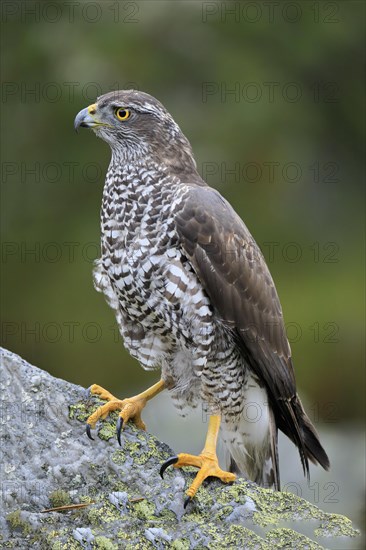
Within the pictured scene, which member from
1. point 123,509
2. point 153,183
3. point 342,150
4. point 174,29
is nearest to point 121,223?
point 153,183

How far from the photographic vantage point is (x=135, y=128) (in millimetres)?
5508

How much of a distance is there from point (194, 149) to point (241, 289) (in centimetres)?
429

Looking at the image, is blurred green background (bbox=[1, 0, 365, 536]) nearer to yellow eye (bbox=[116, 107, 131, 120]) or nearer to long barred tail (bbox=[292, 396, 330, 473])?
long barred tail (bbox=[292, 396, 330, 473])

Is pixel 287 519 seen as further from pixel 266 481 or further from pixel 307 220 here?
pixel 307 220

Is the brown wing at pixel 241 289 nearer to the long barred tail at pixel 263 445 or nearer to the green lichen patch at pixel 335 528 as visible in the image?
the long barred tail at pixel 263 445

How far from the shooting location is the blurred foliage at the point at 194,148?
928 centimetres

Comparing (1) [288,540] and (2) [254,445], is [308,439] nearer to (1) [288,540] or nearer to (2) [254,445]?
(2) [254,445]

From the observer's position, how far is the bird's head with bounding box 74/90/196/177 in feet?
18.0

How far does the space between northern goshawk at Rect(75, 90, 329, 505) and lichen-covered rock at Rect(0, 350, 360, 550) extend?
20 centimetres

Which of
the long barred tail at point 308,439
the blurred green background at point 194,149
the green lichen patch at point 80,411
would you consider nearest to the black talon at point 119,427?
the green lichen patch at point 80,411

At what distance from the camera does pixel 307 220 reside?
34.0 ft

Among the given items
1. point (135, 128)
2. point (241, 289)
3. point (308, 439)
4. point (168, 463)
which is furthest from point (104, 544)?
point (135, 128)

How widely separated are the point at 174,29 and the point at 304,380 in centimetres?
353

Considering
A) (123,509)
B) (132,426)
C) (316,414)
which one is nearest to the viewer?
(123,509)
